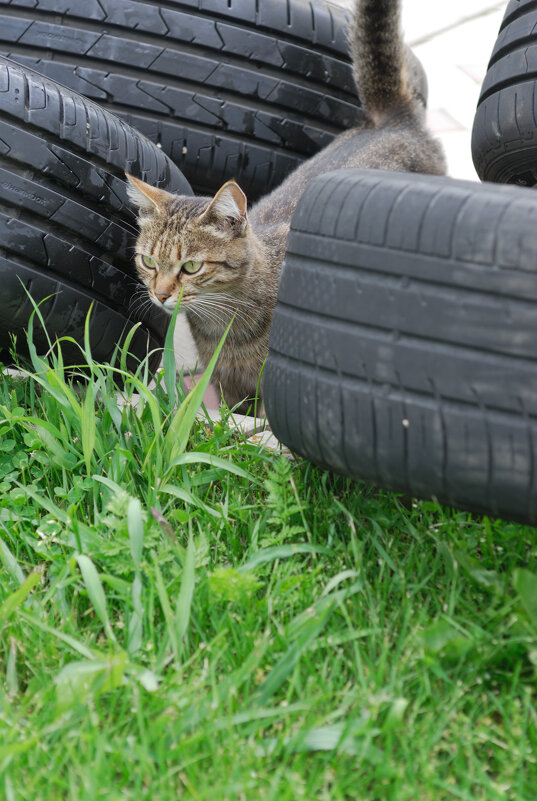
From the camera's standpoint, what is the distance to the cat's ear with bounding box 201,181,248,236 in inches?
96.9

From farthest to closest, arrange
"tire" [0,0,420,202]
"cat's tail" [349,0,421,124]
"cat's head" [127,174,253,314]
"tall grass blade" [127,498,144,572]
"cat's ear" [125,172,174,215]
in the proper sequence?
"cat's tail" [349,0,421,124] < "tire" [0,0,420,202] < "cat's head" [127,174,253,314] < "cat's ear" [125,172,174,215] < "tall grass blade" [127,498,144,572]

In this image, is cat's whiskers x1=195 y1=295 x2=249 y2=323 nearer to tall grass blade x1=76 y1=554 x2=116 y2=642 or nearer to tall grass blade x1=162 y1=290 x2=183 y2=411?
tall grass blade x1=162 y1=290 x2=183 y2=411

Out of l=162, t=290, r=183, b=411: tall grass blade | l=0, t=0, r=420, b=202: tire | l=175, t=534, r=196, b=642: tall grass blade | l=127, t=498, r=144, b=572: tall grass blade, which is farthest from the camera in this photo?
l=0, t=0, r=420, b=202: tire

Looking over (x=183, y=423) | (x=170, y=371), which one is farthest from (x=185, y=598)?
(x=170, y=371)

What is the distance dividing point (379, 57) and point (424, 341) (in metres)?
2.21

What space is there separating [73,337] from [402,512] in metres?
1.09

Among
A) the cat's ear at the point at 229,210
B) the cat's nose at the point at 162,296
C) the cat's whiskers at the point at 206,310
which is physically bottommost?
the cat's whiskers at the point at 206,310

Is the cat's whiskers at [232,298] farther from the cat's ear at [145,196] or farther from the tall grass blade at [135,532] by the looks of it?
the tall grass blade at [135,532]

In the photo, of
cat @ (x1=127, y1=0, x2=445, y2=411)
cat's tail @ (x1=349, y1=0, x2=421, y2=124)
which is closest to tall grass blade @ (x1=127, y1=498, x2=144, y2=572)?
cat @ (x1=127, y1=0, x2=445, y2=411)

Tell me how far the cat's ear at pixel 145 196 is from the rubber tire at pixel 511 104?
3.19ft

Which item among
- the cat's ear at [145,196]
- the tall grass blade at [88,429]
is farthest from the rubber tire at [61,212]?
the tall grass blade at [88,429]

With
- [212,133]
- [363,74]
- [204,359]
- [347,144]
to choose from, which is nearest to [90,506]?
[204,359]

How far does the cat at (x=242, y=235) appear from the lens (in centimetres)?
256

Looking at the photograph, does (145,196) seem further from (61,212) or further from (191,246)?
(61,212)
